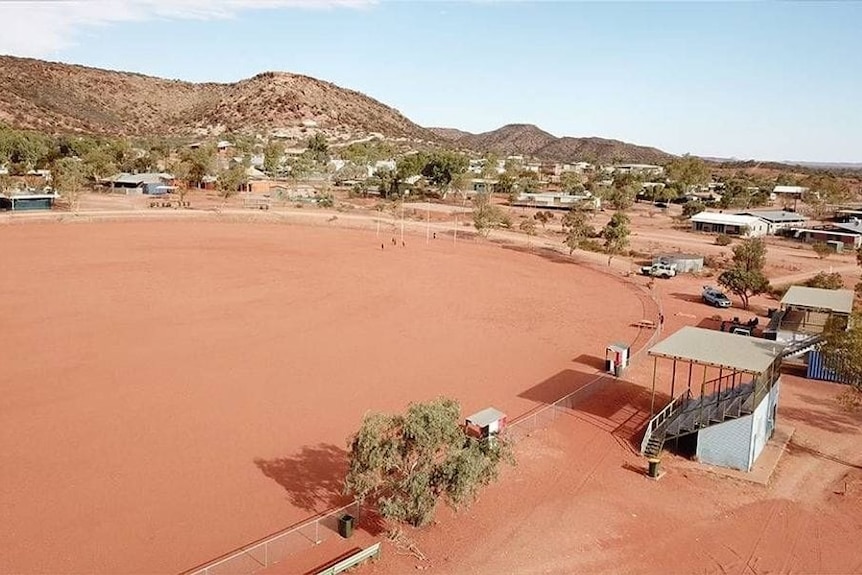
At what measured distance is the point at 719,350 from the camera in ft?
68.8

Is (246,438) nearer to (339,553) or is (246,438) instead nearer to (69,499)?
(69,499)

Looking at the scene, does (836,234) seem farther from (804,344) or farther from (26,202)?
(26,202)

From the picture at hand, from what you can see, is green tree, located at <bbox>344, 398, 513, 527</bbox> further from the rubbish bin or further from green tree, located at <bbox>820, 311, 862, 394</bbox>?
green tree, located at <bbox>820, 311, 862, 394</bbox>

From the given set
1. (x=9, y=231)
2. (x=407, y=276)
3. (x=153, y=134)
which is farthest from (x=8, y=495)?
(x=153, y=134)

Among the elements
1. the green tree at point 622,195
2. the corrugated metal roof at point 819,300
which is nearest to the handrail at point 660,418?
the corrugated metal roof at point 819,300

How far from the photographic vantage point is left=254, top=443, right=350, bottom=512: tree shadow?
53.5ft

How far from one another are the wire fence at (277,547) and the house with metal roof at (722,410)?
953cm

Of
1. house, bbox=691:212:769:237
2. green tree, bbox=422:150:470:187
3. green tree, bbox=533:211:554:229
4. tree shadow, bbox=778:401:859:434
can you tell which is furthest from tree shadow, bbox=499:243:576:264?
green tree, bbox=422:150:470:187

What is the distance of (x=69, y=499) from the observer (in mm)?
15805

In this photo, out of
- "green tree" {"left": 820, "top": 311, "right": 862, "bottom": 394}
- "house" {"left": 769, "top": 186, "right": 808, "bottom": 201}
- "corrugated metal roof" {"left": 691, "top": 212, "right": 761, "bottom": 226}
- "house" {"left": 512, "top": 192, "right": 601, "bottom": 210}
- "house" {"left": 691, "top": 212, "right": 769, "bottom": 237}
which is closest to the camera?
"green tree" {"left": 820, "top": 311, "right": 862, "bottom": 394}

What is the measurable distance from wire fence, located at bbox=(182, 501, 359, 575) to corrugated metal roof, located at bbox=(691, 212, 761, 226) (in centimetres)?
7080

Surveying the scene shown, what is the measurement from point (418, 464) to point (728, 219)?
7116 centimetres

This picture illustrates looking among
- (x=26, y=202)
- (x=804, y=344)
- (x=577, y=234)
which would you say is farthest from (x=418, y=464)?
(x=26, y=202)

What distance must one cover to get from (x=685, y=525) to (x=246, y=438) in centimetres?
1200
